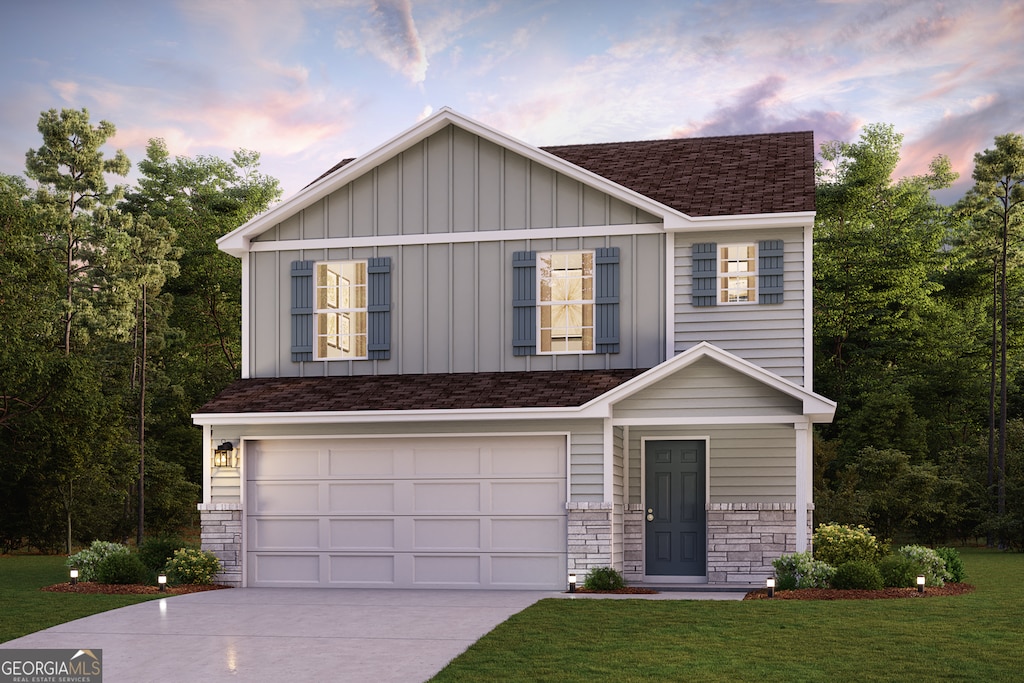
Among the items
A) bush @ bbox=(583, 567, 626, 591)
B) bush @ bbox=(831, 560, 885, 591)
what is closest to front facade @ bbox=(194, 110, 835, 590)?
bush @ bbox=(583, 567, 626, 591)

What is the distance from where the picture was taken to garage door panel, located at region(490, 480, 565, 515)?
16.6 m

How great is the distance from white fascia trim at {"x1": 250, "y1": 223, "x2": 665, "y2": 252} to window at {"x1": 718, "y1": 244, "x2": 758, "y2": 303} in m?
1.12

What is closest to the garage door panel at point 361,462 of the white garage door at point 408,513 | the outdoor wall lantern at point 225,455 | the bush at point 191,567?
the white garage door at point 408,513

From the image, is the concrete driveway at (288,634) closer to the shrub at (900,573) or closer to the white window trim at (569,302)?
the shrub at (900,573)

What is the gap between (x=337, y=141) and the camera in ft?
111

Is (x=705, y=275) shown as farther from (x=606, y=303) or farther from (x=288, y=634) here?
(x=288, y=634)

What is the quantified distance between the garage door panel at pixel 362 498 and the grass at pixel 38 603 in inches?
125

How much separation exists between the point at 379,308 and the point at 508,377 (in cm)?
245

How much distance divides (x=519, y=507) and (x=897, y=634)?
22.0 ft

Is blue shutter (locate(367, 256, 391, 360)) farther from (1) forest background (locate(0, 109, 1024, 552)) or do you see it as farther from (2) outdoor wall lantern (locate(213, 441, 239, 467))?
(1) forest background (locate(0, 109, 1024, 552))

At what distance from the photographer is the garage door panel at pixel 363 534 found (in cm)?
1728

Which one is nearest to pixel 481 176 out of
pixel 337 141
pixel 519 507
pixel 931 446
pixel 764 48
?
pixel 519 507

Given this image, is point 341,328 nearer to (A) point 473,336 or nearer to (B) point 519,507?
(A) point 473,336

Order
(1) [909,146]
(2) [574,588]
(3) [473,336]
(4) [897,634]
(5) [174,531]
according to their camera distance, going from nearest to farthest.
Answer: (4) [897,634], (2) [574,588], (3) [473,336], (5) [174,531], (1) [909,146]
